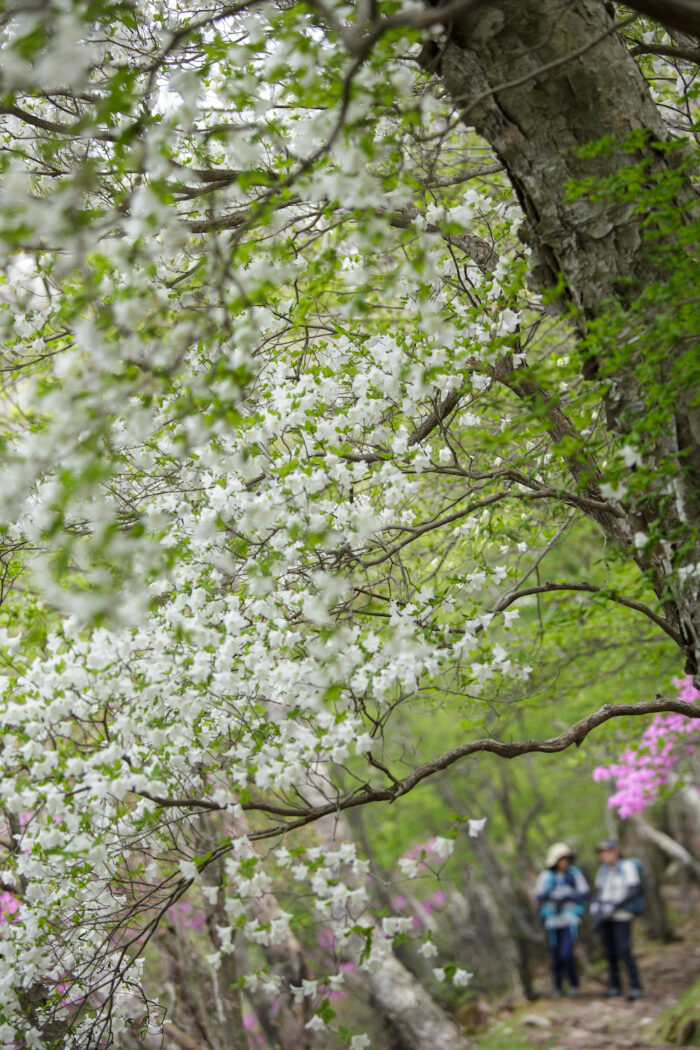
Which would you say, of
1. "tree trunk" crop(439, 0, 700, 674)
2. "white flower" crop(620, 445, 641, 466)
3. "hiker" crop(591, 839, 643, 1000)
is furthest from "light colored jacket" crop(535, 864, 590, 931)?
"white flower" crop(620, 445, 641, 466)

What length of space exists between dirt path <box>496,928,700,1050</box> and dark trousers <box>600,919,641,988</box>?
0.28 m

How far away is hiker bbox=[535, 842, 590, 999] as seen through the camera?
35.8ft

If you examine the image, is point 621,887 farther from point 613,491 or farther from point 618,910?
point 613,491

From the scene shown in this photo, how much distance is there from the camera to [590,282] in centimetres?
352

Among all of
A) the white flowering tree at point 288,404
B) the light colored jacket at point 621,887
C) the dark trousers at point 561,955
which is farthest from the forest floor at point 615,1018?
the white flowering tree at point 288,404

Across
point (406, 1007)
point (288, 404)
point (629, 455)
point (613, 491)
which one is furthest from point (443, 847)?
point (406, 1007)

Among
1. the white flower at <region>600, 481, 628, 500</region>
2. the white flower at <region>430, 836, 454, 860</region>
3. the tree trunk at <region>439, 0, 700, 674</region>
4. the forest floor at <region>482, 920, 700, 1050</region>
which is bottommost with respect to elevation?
the forest floor at <region>482, 920, 700, 1050</region>

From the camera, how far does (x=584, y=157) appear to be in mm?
3326

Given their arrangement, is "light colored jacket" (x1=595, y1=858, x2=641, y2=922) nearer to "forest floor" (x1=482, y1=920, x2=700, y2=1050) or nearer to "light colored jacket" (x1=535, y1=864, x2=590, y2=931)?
"light colored jacket" (x1=535, y1=864, x2=590, y2=931)

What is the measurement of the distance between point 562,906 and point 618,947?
774 millimetres

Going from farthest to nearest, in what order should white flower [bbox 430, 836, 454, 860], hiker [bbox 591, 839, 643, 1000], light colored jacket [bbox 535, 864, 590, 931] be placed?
light colored jacket [bbox 535, 864, 590, 931], hiker [bbox 591, 839, 643, 1000], white flower [bbox 430, 836, 454, 860]

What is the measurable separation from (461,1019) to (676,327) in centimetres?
1093

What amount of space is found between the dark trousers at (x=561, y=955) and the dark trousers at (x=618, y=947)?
46cm

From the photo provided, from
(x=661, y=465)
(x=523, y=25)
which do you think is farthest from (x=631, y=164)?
(x=661, y=465)
